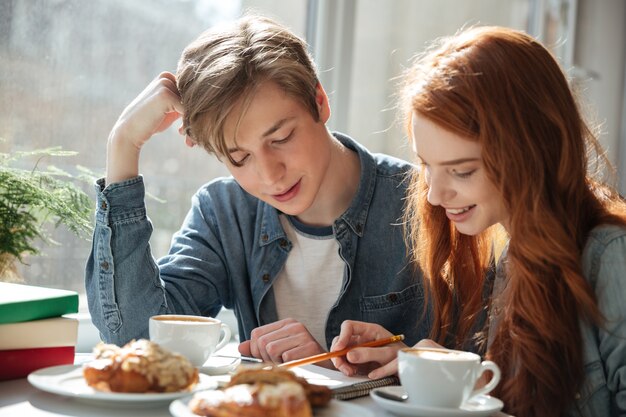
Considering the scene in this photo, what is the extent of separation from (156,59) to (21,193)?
A: 1.77 ft

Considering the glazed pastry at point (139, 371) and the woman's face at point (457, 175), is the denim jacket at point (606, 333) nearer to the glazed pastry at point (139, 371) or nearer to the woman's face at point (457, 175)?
the woman's face at point (457, 175)

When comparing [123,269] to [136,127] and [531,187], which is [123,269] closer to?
[136,127]

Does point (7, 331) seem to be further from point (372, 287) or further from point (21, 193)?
point (372, 287)

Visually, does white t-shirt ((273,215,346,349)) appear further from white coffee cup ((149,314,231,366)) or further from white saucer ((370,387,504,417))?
white saucer ((370,387,504,417))

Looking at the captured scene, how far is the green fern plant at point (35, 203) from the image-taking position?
1.46 m

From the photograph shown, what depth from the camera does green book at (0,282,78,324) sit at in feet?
3.24

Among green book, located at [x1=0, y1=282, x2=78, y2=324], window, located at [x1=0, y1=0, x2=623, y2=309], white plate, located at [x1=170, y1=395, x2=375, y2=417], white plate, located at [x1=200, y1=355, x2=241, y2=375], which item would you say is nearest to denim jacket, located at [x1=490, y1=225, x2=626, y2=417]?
white plate, located at [x1=170, y1=395, x2=375, y2=417]

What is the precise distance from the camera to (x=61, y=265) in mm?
1701

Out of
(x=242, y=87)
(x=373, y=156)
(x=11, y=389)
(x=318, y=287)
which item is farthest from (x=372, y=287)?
(x=11, y=389)

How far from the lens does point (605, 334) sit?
42.1 inches

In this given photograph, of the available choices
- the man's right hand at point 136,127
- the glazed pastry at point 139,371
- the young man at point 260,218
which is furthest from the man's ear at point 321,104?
the glazed pastry at point 139,371

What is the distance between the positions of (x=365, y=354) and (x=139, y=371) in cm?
37

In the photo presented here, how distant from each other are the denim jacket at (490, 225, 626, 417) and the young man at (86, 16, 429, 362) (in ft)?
1.35

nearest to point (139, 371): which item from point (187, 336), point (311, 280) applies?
point (187, 336)
